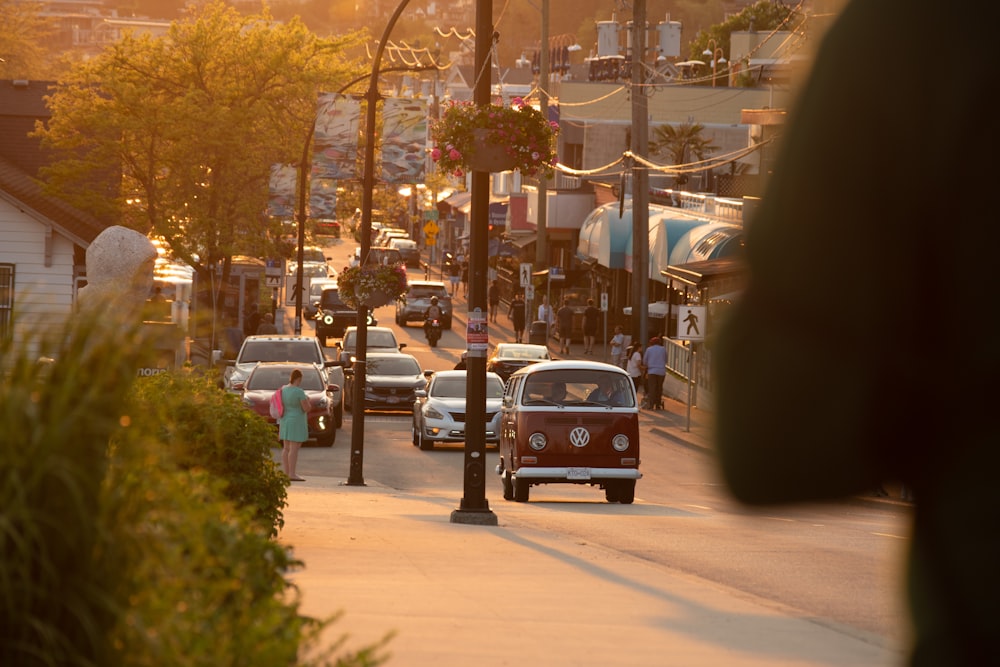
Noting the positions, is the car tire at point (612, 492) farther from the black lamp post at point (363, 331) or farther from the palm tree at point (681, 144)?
the palm tree at point (681, 144)

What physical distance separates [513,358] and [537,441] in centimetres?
1683

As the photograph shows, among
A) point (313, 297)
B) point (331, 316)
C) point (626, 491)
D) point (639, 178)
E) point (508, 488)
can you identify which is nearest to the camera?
point (626, 491)

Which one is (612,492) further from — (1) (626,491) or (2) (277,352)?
(2) (277,352)

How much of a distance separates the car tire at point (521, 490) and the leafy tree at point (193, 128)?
87.3ft

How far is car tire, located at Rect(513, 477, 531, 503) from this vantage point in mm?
21281

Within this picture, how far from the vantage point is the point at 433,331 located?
2101 inches

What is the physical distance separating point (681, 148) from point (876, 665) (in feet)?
183

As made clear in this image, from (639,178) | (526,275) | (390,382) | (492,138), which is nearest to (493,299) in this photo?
(526,275)

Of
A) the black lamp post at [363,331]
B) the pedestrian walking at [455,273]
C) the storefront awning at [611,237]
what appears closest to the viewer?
the black lamp post at [363,331]

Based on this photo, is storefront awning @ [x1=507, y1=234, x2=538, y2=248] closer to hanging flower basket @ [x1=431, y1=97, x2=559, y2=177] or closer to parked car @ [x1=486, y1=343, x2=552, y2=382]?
parked car @ [x1=486, y1=343, x2=552, y2=382]

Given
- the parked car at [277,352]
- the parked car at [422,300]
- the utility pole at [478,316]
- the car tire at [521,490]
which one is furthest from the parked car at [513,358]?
the parked car at [422,300]

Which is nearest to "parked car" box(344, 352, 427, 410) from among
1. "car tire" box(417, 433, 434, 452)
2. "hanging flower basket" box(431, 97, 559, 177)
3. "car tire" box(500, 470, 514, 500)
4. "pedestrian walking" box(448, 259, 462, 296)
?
"car tire" box(417, 433, 434, 452)

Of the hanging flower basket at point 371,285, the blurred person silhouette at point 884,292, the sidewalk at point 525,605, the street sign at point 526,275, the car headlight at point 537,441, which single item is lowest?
the sidewalk at point 525,605

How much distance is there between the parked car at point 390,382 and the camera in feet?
119
